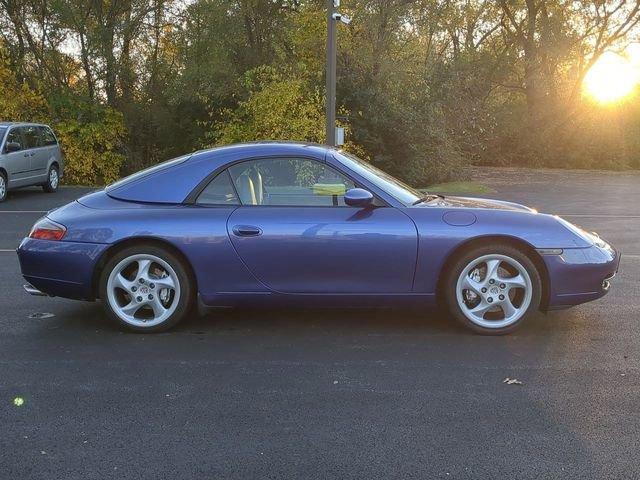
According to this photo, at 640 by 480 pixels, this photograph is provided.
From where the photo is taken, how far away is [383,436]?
3410 mm

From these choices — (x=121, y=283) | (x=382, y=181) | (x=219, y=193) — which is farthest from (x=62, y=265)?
(x=382, y=181)

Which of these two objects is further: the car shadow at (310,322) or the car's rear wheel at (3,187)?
the car's rear wheel at (3,187)

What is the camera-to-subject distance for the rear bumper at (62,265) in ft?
16.7

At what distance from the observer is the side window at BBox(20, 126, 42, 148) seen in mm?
16297

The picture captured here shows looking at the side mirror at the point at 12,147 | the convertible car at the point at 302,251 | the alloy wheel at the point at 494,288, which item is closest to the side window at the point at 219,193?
the convertible car at the point at 302,251

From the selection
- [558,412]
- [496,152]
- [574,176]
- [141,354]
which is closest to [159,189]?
[141,354]

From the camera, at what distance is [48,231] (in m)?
5.19

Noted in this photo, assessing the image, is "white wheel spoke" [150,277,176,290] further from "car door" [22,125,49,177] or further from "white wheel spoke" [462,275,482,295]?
"car door" [22,125,49,177]

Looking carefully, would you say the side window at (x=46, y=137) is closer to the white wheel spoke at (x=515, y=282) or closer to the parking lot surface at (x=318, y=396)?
the parking lot surface at (x=318, y=396)

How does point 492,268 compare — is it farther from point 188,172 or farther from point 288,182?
point 188,172

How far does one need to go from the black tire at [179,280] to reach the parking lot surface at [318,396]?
108 mm

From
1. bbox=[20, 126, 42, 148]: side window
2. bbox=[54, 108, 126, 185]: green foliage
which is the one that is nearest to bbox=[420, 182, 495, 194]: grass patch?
bbox=[20, 126, 42, 148]: side window

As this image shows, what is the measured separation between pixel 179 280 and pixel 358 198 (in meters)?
1.40

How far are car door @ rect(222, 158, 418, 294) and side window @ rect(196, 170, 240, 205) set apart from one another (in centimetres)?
12
